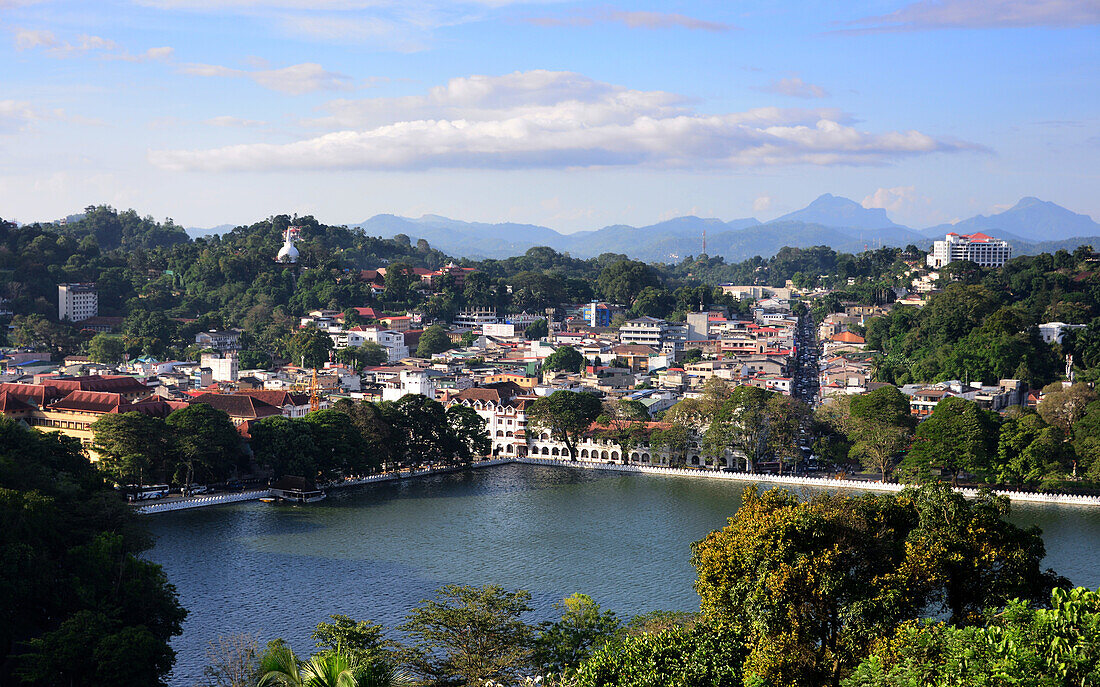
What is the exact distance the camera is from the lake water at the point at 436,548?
17516mm

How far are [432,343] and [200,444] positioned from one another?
24.3m

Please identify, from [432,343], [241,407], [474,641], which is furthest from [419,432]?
[432,343]

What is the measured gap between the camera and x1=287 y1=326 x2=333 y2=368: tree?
45.4 meters

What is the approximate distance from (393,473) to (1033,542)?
19.7 metres

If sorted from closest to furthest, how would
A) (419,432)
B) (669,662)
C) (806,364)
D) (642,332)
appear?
1. (669,662)
2. (419,432)
3. (806,364)
4. (642,332)

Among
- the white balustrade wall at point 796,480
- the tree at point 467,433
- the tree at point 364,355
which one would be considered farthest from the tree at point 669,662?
the tree at point 364,355

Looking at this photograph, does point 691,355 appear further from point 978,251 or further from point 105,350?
point 978,251

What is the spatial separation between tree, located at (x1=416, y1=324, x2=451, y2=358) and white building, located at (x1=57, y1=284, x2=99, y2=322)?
1616 cm

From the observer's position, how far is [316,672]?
7031 mm

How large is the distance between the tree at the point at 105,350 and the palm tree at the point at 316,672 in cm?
3986

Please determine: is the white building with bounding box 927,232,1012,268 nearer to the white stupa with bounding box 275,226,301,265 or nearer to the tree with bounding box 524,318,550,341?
the tree with bounding box 524,318,550,341

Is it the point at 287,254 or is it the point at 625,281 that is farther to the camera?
the point at 625,281

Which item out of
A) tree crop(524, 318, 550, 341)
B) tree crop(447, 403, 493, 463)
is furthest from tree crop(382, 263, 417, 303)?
tree crop(447, 403, 493, 463)

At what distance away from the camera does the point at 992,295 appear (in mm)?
45812
